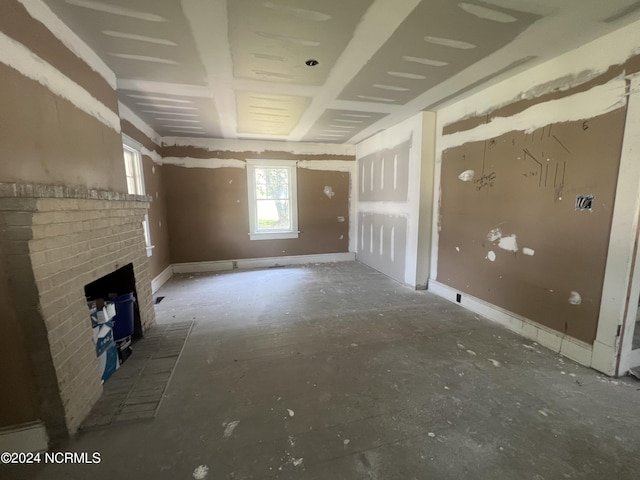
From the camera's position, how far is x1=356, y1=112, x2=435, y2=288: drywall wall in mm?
3908

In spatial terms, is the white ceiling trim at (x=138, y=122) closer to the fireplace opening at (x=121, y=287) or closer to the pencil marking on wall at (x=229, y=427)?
the fireplace opening at (x=121, y=287)

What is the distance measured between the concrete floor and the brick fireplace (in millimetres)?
292

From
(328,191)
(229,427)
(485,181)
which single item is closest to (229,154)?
(328,191)

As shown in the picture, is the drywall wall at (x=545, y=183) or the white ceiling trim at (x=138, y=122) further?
the white ceiling trim at (x=138, y=122)

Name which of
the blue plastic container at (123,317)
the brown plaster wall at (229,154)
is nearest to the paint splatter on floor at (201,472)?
the blue plastic container at (123,317)

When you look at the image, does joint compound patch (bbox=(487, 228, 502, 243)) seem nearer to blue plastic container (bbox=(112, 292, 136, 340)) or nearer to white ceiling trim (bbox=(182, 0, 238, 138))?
white ceiling trim (bbox=(182, 0, 238, 138))

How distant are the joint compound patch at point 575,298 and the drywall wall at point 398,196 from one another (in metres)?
1.87

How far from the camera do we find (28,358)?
1.44m

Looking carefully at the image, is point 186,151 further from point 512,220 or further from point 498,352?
point 498,352

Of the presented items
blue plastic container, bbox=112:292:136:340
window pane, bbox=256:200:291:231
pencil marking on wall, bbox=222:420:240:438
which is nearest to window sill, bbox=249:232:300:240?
window pane, bbox=256:200:291:231

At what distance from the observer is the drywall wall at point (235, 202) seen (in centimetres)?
512

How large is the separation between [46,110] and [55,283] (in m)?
1.09

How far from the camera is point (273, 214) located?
5.77 m

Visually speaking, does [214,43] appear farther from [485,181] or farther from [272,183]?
[272,183]
